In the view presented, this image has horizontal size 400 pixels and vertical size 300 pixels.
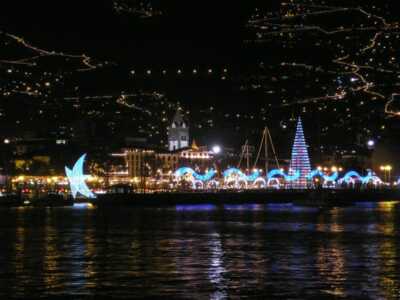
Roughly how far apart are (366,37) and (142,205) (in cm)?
3556

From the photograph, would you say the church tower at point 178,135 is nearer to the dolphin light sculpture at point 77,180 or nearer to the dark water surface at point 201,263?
the dolphin light sculpture at point 77,180

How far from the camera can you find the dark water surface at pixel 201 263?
53.3ft

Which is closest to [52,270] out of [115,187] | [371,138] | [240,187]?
[115,187]

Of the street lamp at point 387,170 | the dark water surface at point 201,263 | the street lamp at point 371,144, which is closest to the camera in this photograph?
the dark water surface at point 201,263

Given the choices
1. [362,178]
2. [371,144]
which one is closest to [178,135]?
[371,144]

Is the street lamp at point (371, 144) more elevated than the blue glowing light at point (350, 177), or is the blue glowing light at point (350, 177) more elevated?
the street lamp at point (371, 144)

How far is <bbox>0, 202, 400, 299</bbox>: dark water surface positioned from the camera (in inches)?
640

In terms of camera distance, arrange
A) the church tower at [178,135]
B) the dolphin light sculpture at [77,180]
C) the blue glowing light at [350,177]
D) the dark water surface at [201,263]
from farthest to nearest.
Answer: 1. the church tower at [178,135]
2. the blue glowing light at [350,177]
3. the dolphin light sculpture at [77,180]
4. the dark water surface at [201,263]

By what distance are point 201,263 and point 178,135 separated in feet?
345

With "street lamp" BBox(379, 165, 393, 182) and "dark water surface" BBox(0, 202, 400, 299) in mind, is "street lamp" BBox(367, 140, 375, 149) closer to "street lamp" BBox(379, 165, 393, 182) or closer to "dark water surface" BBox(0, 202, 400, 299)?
"street lamp" BBox(379, 165, 393, 182)

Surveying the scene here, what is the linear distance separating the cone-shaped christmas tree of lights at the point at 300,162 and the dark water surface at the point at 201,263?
49.5 meters

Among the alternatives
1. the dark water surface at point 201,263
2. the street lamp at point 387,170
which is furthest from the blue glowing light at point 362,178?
the dark water surface at point 201,263

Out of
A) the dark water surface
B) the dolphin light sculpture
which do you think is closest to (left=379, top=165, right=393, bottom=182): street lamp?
the dolphin light sculpture

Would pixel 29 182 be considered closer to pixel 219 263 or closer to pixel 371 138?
pixel 371 138
